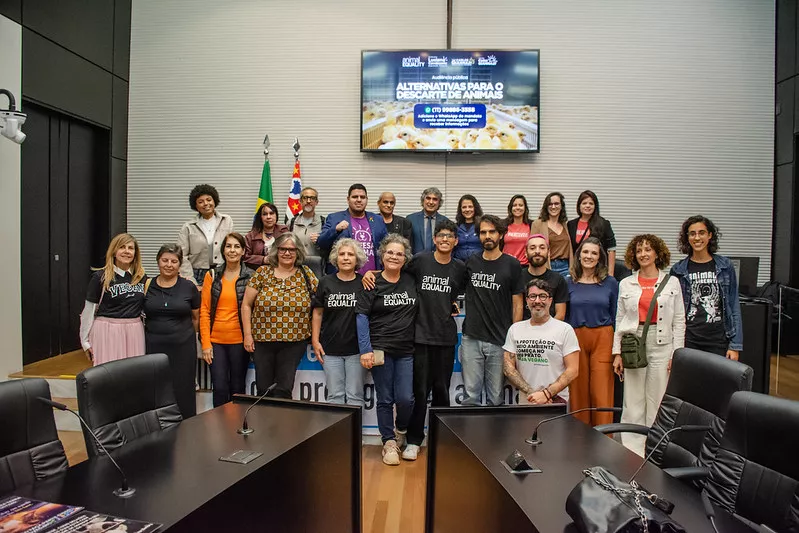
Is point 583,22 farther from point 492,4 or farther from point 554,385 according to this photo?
point 554,385

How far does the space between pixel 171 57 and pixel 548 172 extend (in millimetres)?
5295

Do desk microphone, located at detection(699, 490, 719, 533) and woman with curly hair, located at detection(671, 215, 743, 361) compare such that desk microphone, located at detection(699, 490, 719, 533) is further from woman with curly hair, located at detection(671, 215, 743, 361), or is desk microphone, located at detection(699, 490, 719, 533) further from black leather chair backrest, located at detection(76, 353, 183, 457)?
woman with curly hair, located at detection(671, 215, 743, 361)

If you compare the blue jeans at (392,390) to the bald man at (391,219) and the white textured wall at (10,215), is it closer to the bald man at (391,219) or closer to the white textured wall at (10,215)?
the bald man at (391,219)

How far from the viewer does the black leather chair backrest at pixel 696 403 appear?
7.01ft

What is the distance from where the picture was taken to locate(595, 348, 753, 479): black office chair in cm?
212

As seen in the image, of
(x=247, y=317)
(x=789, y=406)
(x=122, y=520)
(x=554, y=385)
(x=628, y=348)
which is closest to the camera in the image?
(x=122, y=520)

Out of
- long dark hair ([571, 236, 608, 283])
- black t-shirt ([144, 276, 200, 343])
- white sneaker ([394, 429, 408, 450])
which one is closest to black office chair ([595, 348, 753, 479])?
long dark hair ([571, 236, 608, 283])

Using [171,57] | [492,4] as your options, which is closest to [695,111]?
[492,4]

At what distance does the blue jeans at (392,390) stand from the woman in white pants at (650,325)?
1443 mm

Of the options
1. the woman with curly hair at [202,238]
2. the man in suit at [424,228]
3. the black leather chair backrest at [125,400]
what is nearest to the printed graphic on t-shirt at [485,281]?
the man in suit at [424,228]

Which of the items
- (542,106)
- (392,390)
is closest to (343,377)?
(392,390)

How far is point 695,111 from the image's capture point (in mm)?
6492

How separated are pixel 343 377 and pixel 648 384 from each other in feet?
6.98

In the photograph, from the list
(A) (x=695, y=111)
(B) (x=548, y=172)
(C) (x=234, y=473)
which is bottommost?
(C) (x=234, y=473)
